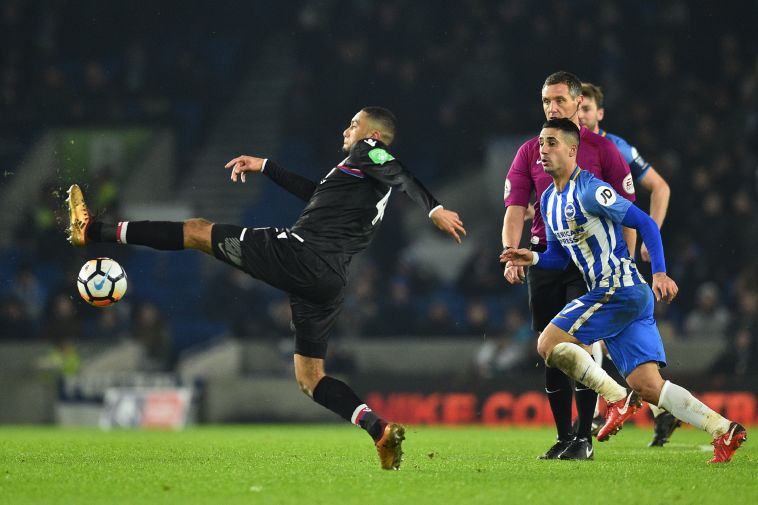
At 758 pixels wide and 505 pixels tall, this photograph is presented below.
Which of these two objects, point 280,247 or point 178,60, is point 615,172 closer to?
point 280,247

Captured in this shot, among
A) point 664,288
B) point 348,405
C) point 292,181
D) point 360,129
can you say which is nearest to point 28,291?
point 292,181

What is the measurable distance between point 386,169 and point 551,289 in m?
1.33

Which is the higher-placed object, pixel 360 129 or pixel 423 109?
pixel 423 109

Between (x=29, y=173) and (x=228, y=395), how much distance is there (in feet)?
23.4

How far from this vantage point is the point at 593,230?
6301 millimetres

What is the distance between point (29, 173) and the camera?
1927 cm

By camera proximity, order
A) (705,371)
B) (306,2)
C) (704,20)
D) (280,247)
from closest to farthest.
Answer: (280,247) < (705,371) < (704,20) < (306,2)

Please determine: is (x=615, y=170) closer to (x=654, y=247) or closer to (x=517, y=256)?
(x=654, y=247)

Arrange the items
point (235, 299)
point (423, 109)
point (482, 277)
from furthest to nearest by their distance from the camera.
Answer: point (423, 109) → point (235, 299) → point (482, 277)

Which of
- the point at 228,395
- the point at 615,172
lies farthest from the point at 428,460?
the point at 228,395

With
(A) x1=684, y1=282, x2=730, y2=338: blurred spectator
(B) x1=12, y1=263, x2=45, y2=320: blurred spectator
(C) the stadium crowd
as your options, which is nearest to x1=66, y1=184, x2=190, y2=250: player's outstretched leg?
(C) the stadium crowd

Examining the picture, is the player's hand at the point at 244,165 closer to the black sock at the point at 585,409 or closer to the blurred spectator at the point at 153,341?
the black sock at the point at 585,409

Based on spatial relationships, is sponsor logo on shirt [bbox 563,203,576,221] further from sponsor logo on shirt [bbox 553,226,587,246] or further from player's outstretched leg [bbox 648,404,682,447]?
player's outstretched leg [bbox 648,404,682,447]

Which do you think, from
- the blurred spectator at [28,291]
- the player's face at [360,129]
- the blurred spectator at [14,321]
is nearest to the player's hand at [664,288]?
the player's face at [360,129]
